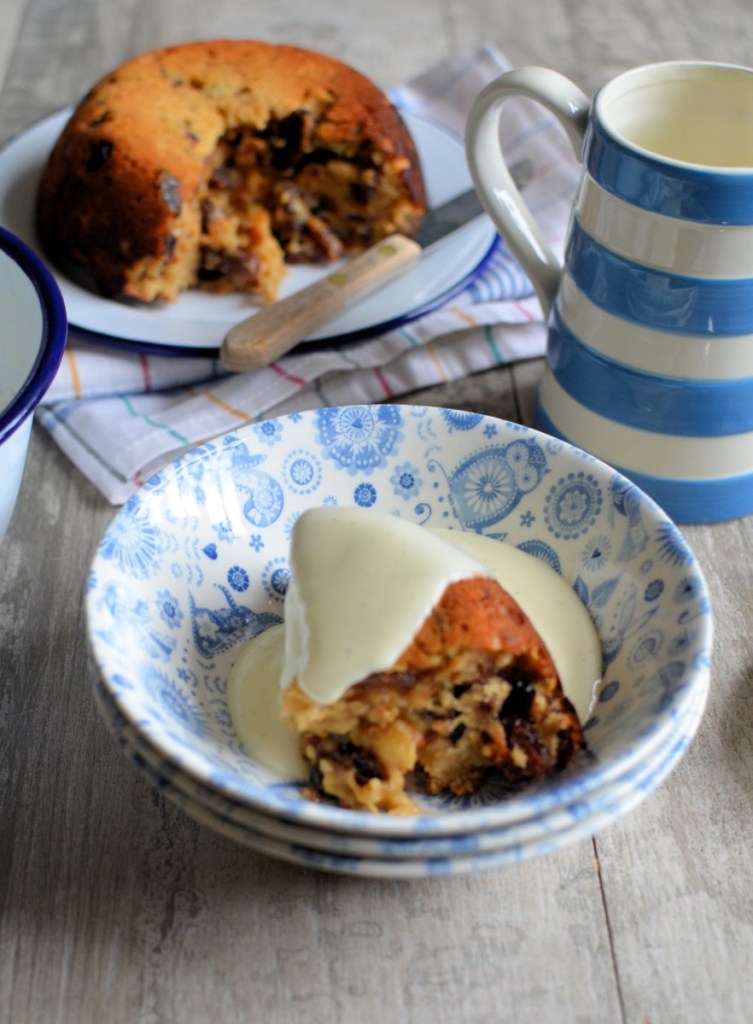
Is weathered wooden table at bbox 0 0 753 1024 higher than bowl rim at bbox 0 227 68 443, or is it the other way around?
bowl rim at bbox 0 227 68 443

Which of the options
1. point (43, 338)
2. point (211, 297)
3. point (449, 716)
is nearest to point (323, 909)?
point (449, 716)

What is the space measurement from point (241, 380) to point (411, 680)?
2.42 feet

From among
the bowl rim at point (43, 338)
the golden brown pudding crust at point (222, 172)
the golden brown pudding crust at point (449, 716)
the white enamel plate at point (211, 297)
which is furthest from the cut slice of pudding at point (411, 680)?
the golden brown pudding crust at point (222, 172)

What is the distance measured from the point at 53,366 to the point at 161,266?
0.58 metres

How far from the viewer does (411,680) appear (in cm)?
93

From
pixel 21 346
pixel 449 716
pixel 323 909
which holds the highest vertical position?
pixel 21 346

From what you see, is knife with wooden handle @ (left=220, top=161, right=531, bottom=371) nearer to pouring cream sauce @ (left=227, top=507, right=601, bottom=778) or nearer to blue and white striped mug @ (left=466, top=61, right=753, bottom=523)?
blue and white striped mug @ (left=466, top=61, right=753, bottom=523)

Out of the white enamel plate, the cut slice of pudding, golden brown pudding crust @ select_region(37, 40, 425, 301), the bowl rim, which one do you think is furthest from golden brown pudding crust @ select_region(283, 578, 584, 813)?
golden brown pudding crust @ select_region(37, 40, 425, 301)

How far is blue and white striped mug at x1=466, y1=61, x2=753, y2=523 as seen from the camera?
45.7 inches

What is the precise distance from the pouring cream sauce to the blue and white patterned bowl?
0.02m

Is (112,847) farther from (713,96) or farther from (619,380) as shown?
(713,96)

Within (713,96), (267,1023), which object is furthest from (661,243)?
(267,1023)

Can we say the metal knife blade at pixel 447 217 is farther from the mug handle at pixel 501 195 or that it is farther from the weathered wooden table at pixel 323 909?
the weathered wooden table at pixel 323 909

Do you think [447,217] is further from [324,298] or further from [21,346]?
[21,346]
